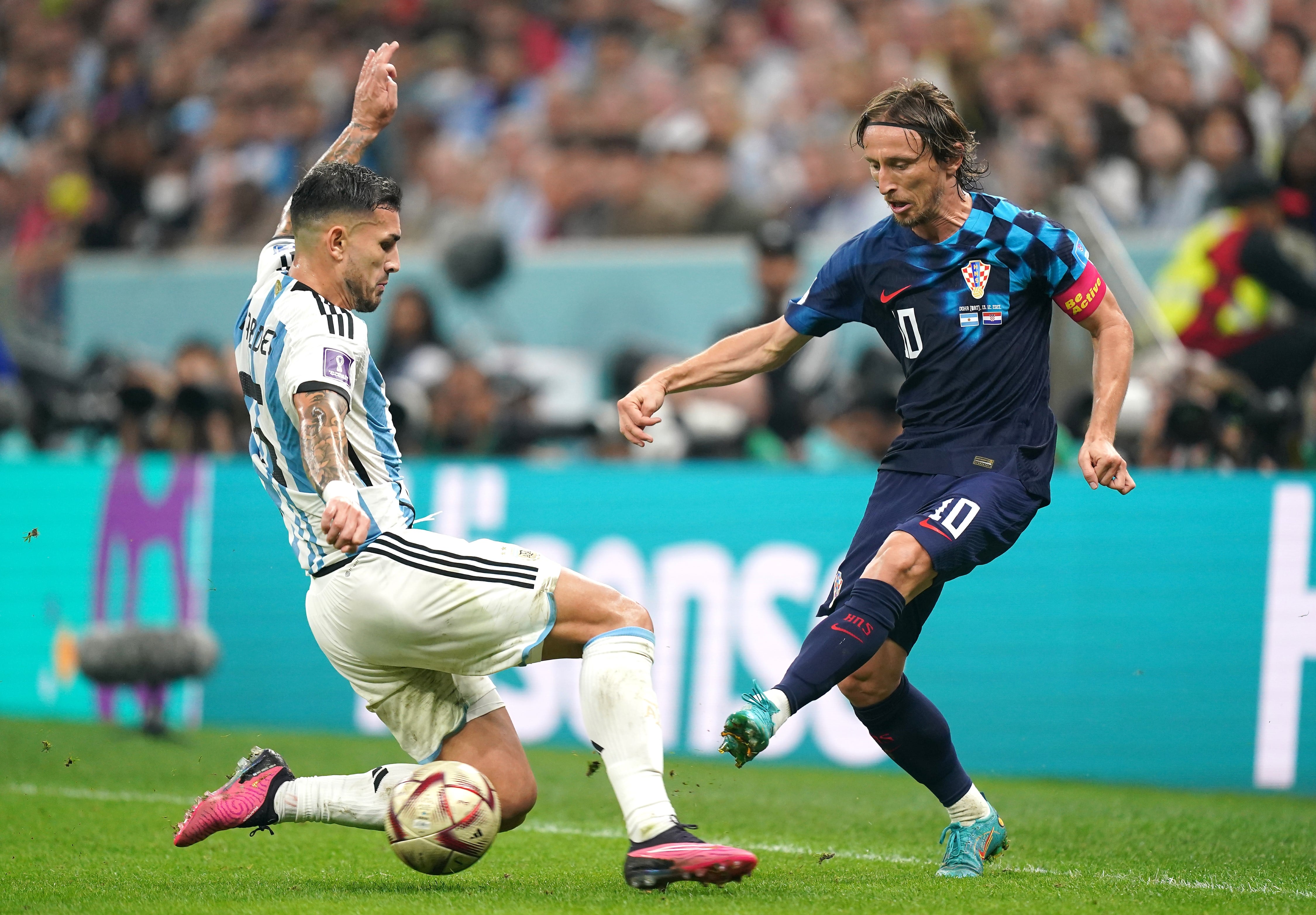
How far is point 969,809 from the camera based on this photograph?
5.38 m

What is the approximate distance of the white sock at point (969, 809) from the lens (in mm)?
5383

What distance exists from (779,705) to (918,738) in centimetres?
103

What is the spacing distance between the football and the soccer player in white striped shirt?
29 cm

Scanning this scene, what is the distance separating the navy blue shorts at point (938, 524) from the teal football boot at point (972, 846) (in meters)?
0.67

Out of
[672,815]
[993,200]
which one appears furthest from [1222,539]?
[672,815]

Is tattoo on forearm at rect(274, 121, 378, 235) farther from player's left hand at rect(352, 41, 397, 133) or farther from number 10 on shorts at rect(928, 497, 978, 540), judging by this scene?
number 10 on shorts at rect(928, 497, 978, 540)

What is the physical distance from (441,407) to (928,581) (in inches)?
277

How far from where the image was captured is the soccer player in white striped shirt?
4.43 m

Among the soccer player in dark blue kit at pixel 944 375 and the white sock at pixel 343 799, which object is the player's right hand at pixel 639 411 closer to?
the soccer player in dark blue kit at pixel 944 375

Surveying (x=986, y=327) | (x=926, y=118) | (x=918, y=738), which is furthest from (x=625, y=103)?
(x=918, y=738)

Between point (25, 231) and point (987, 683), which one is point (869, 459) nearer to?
point (987, 683)

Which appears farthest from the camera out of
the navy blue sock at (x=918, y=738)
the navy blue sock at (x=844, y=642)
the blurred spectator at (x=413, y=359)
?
the blurred spectator at (x=413, y=359)

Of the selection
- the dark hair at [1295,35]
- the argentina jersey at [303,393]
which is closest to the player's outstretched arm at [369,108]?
the argentina jersey at [303,393]

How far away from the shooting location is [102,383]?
13.0m
